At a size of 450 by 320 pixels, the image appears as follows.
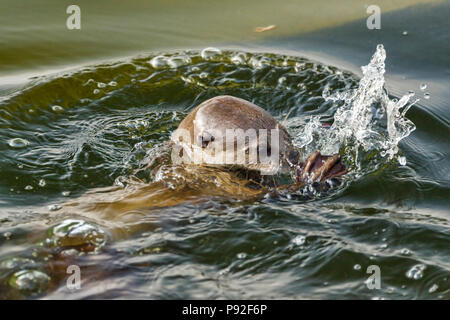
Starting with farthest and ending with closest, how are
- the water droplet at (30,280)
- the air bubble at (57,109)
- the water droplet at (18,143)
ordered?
the air bubble at (57,109) → the water droplet at (18,143) → the water droplet at (30,280)

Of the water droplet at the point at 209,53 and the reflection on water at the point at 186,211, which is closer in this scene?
the reflection on water at the point at 186,211

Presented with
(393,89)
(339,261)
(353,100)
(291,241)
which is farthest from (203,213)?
(393,89)

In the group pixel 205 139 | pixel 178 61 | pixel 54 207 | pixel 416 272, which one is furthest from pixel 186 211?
pixel 178 61

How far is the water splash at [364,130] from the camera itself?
4555mm

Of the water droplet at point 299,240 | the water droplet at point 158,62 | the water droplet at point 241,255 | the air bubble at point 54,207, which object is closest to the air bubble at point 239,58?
the water droplet at point 158,62

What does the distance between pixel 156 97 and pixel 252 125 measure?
189 centimetres

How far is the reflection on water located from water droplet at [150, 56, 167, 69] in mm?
434

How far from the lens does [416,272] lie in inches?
126

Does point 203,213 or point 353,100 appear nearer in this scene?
point 203,213

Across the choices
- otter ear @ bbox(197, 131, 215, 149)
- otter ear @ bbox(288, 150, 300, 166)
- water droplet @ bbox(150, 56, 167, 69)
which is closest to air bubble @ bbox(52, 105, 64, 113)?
water droplet @ bbox(150, 56, 167, 69)

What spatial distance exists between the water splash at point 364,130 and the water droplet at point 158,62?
1747mm

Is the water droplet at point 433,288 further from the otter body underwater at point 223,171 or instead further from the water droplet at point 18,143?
the water droplet at point 18,143
